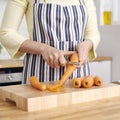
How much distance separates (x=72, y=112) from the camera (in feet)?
3.22

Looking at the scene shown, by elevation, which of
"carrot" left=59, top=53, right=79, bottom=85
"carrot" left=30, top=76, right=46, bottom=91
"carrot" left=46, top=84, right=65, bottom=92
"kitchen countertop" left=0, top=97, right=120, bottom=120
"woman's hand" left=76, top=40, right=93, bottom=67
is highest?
"woman's hand" left=76, top=40, right=93, bottom=67

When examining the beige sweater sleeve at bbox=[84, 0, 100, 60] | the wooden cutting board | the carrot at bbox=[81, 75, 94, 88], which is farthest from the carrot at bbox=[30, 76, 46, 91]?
the beige sweater sleeve at bbox=[84, 0, 100, 60]

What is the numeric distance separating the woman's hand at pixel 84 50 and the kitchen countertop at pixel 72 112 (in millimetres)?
196

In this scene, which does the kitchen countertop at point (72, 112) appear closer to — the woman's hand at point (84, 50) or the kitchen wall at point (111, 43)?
the woman's hand at point (84, 50)

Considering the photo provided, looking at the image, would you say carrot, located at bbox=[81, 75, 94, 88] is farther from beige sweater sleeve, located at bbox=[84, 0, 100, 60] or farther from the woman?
beige sweater sleeve, located at bbox=[84, 0, 100, 60]

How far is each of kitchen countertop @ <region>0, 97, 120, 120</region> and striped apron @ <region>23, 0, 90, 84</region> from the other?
12.1 inches

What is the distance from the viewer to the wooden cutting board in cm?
103

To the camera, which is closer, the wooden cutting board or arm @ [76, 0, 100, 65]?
the wooden cutting board

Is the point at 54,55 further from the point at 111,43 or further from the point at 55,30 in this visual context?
the point at 111,43

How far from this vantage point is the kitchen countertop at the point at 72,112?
920mm

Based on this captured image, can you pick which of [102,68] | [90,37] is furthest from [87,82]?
[102,68]

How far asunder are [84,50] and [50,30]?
187 millimetres

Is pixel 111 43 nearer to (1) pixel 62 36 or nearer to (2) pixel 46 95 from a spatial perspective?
(1) pixel 62 36

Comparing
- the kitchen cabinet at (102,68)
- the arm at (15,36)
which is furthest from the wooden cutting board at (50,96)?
the kitchen cabinet at (102,68)
